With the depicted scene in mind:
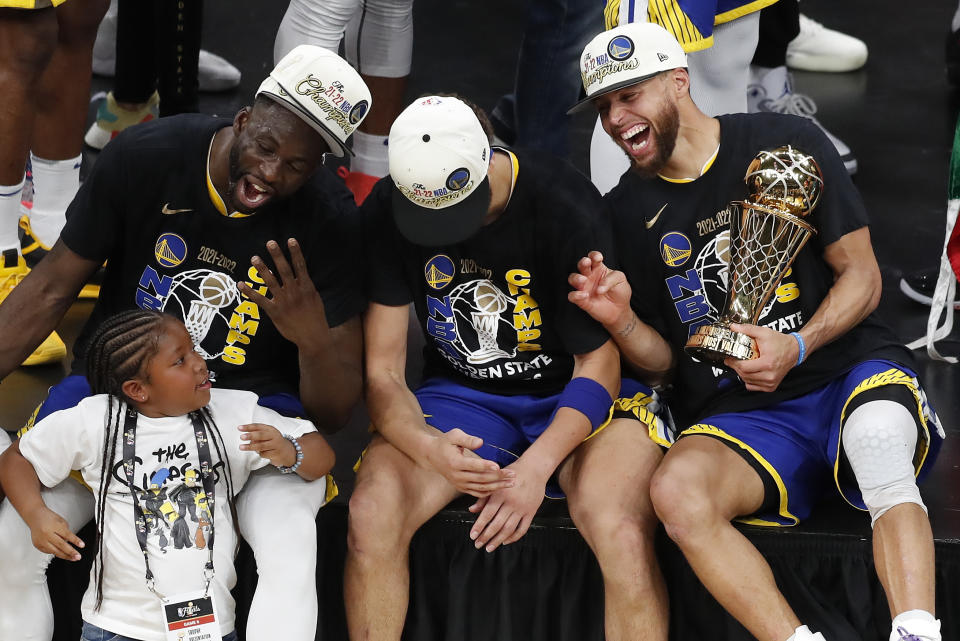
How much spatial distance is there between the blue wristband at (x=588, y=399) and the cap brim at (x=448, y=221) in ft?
1.21

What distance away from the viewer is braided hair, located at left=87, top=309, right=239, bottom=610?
2410 mm

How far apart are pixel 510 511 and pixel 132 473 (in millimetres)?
712

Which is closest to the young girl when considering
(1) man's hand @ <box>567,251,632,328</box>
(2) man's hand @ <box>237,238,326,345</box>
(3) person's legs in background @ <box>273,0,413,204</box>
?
(2) man's hand @ <box>237,238,326,345</box>

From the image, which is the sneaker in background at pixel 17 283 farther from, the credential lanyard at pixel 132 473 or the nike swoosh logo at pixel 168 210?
the credential lanyard at pixel 132 473

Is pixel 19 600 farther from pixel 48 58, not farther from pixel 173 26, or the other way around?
pixel 173 26

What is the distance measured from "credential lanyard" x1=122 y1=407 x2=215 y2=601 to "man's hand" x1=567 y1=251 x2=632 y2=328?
2.47ft

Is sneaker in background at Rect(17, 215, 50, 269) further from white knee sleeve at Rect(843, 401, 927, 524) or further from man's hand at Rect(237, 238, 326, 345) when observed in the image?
white knee sleeve at Rect(843, 401, 927, 524)

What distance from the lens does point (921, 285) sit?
367cm

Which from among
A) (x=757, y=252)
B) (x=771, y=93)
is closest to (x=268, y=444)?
(x=757, y=252)

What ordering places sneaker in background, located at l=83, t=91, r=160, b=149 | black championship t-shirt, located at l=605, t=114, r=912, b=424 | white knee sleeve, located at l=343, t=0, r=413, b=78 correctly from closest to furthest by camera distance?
black championship t-shirt, located at l=605, t=114, r=912, b=424
white knee sleeve, located at l=343, t=0, r=413, b=78
sneaker in background, located at l=83, t=91, r=160, b=149

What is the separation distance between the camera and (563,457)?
8.52 ft

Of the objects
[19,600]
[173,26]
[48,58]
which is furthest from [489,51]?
[19,600]

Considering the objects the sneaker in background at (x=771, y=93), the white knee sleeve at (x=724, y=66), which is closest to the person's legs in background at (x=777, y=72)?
the sneaker in background at (x=771, y=93)

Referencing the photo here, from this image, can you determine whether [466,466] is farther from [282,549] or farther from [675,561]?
[675,561]
